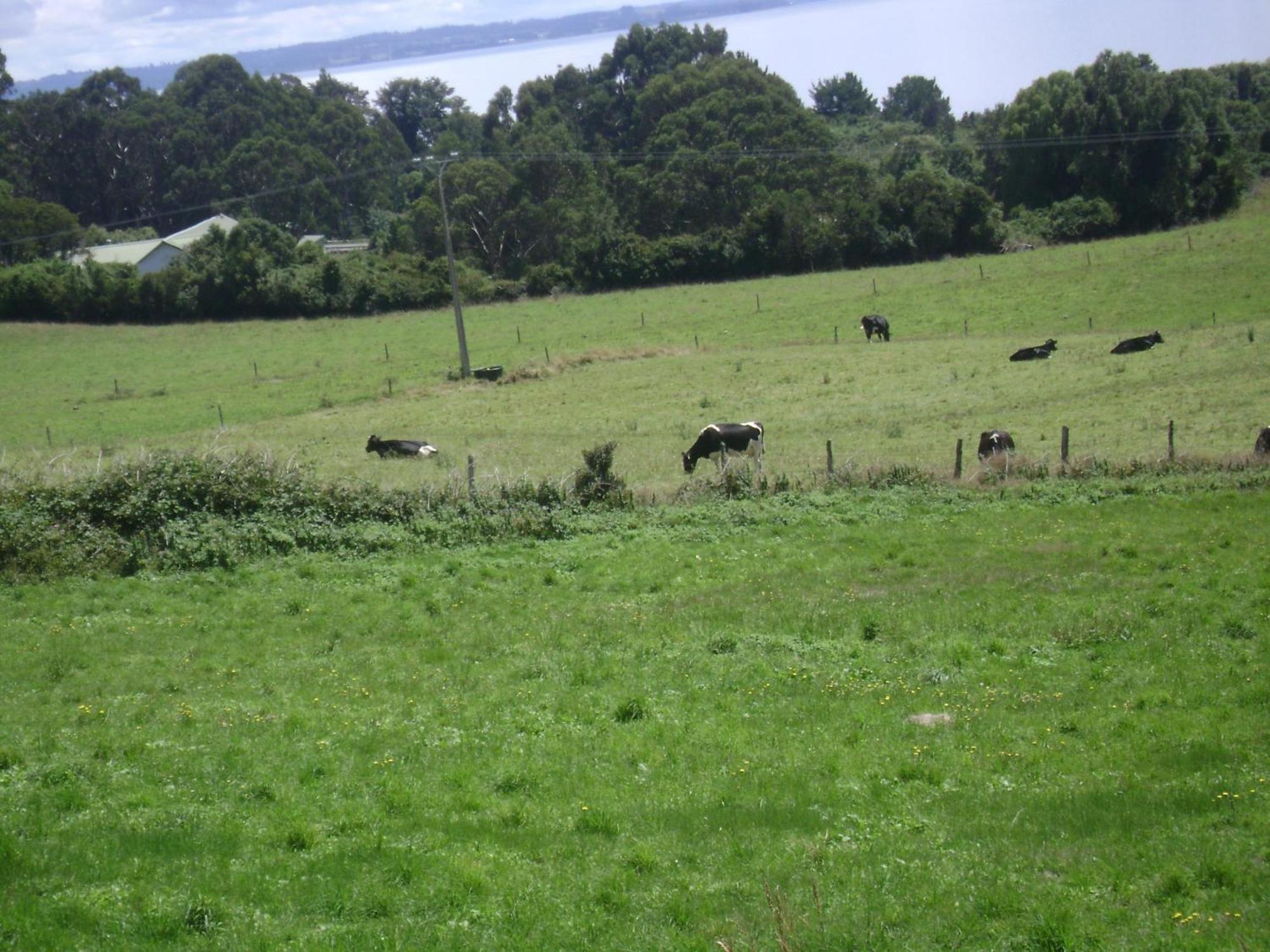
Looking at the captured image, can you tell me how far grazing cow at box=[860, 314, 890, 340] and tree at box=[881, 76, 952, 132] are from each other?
9704 centimetres

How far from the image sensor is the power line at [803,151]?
7094 centimetres

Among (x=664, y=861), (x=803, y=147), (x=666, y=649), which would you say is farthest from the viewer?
(x=803, y=147)

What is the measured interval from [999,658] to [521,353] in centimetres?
3738

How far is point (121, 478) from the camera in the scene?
1909 cm

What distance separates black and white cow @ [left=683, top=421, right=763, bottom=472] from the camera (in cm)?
2478

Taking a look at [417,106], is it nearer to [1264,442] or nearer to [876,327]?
[876,327]

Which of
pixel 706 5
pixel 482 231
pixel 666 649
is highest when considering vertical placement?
pixel 706 5

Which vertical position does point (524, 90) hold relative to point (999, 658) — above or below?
above

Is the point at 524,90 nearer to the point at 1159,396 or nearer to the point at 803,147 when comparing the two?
the point at 803,147

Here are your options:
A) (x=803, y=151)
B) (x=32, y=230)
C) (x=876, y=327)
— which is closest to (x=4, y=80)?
(x=32, y=230)

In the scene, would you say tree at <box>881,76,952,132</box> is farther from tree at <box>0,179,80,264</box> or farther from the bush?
the bush

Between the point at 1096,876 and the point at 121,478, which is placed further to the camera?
the point at 121,478

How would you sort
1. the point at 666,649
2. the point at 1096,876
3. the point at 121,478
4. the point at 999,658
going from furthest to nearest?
1. the point at 121,478
2. the point at 666,649
3. the point at 999,658
4. the point at 1096,876

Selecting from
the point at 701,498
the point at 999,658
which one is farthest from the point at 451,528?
the point at 999,658
